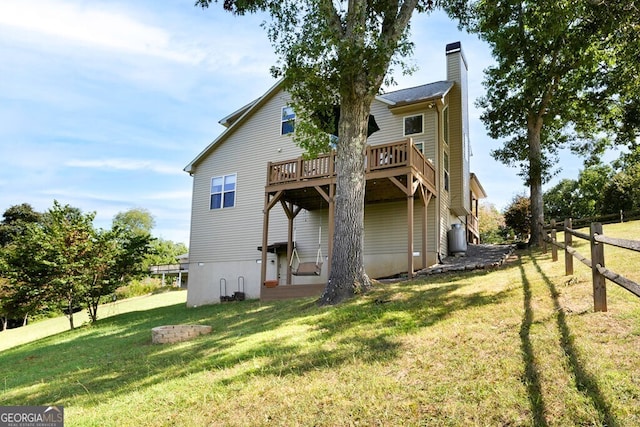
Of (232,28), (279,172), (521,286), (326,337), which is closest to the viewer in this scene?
(326,337)

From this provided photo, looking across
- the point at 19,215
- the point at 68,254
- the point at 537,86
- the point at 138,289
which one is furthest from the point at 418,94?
the point at 19,215

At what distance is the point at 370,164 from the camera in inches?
499

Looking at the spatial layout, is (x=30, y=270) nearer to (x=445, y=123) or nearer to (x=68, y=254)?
(x=68, y=254)

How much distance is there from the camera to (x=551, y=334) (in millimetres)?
4629

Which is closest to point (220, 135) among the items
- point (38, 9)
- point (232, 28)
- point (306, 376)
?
point (232, 28)

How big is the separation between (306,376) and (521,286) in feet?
15.2

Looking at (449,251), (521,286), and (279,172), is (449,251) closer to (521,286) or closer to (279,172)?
(279,172)

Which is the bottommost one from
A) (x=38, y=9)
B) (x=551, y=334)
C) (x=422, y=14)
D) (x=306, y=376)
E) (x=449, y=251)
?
(x=306, y=376)

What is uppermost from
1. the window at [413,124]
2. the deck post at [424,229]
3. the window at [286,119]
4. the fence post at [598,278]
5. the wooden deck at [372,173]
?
the window at [286,119]

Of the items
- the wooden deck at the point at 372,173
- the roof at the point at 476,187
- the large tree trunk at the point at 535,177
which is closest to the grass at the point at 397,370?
the wooden deck at the point at 372,173

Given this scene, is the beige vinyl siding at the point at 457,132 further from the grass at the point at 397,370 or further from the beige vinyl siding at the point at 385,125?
the grass at the point at 397,370

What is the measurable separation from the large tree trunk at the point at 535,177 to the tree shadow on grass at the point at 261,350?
350 inches

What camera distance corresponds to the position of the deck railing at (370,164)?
40.4 feet

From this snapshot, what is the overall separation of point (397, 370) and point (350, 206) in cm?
481
